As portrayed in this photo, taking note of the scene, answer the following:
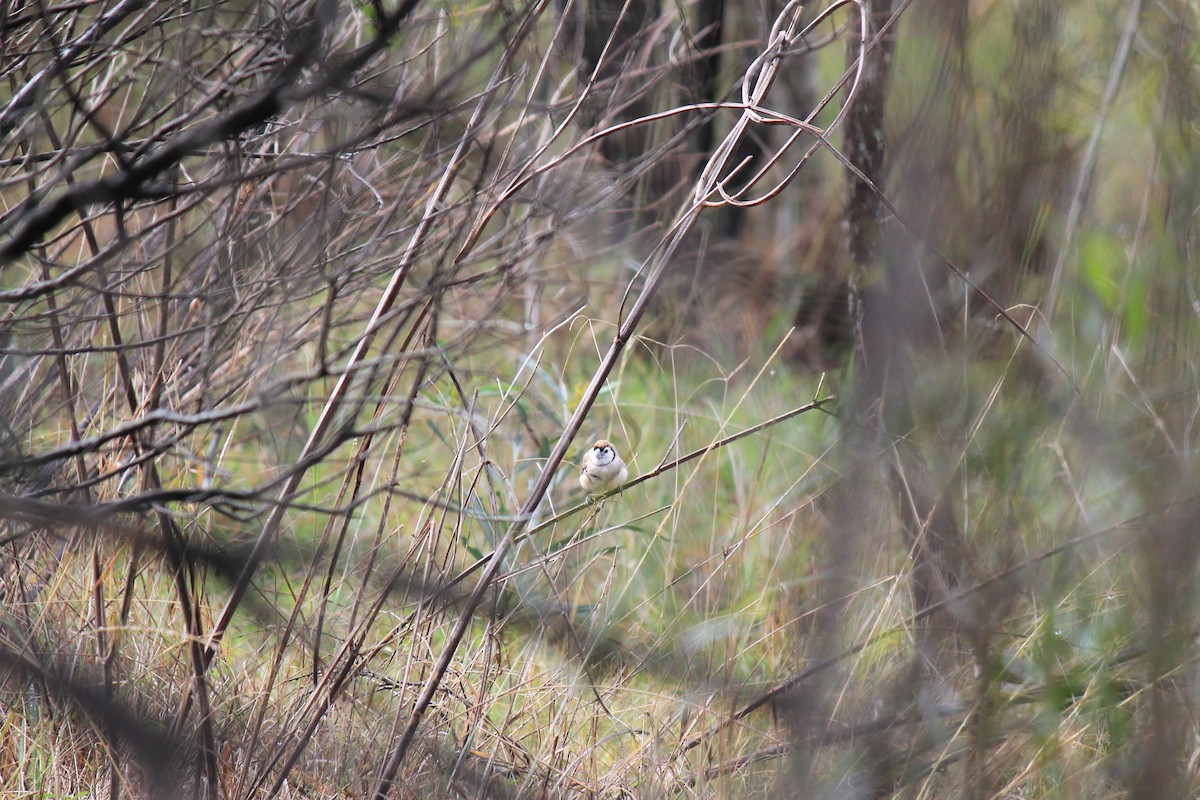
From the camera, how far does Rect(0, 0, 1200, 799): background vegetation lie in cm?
95

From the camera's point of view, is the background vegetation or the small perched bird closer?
the background vegetation

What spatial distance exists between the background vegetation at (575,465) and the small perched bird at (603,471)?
135 mm

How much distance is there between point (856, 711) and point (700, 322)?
10.2 feet

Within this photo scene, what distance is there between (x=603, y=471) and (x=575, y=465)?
0.19 metres

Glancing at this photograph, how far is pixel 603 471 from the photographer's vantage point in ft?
7.45

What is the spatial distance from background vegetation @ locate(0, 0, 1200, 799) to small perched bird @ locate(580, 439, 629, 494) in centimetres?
13

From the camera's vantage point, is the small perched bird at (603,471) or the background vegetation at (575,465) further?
the small perched bird at (603,471)

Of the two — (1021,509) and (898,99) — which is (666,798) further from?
(898,99)

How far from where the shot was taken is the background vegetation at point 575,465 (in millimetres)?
947

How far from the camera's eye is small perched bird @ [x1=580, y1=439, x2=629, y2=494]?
7.43ft

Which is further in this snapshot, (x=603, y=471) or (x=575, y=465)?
(x=603, y=471)

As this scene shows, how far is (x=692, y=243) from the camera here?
4.66m

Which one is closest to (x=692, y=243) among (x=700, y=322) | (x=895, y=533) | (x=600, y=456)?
(x=700, y=322)

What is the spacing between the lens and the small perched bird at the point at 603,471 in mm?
2264
